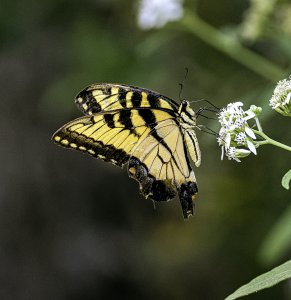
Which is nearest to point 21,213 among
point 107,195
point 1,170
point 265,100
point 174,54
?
point 1,170

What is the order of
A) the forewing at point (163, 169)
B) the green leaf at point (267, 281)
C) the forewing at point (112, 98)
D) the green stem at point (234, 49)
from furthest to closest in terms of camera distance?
the green stem at point (234, 49), the forewing at point (163, 169), the forewing at point (112, 98), the green leaf at point (267, 281)

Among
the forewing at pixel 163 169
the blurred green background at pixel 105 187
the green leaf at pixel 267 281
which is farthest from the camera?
the blurred green background at pixel 105 187

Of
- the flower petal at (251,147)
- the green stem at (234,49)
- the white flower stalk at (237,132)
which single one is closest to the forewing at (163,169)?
the white flower stalk at (237,132)

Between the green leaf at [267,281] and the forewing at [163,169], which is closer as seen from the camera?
the green leaf at [267,281]

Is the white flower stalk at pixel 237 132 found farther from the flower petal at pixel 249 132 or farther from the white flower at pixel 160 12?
the white flower at pixel 160 12

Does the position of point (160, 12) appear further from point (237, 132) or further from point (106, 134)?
point (237, 132)

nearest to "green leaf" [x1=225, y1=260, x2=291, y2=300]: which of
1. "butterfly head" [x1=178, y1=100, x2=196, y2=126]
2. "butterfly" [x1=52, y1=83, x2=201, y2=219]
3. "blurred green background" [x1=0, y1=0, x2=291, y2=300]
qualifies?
"butterfly" [x1=52, y1=83, x2=201, y2=219]

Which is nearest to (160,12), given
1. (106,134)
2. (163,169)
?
(163,169)
